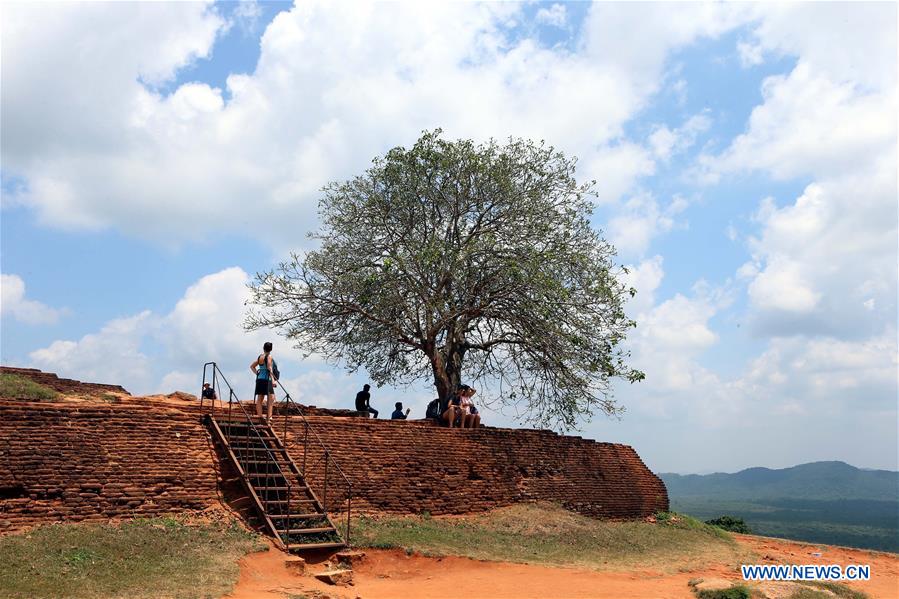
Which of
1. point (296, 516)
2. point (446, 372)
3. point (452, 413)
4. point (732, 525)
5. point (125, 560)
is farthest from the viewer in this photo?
point (732, 525)

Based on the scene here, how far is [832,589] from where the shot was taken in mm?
12328

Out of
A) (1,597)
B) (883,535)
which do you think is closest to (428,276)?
(1,597)

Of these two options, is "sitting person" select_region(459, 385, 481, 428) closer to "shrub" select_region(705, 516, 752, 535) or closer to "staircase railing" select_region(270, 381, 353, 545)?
"staircase railing" select_region(270, 381, 353, 545)

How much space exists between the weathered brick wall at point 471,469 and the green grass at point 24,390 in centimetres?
439

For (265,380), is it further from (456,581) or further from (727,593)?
(727,593)

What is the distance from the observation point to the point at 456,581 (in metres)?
10.9

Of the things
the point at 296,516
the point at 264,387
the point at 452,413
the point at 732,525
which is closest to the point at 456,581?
the point at 296,516

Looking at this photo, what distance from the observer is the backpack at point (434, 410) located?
58.8 feet

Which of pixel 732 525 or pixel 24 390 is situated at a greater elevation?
pixel 24 390

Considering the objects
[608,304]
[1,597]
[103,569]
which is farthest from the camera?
[608,304]

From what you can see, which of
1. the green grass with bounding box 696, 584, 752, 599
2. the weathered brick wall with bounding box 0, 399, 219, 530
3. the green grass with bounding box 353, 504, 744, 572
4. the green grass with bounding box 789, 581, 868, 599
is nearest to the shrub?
the green grass with bounding box 353, 504, 744, 572

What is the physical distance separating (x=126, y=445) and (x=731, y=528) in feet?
59.9

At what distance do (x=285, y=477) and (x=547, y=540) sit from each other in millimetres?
5019

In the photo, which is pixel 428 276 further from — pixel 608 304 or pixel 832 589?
pixel 832 589
